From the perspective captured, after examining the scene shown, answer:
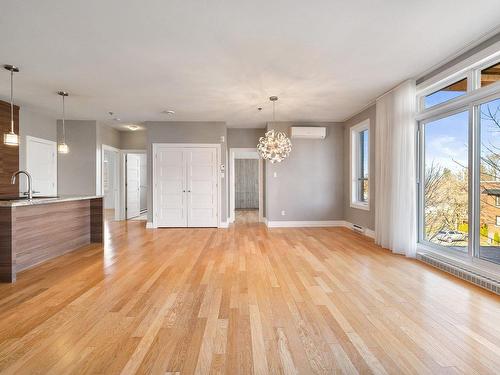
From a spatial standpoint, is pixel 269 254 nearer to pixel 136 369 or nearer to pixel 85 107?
pixel 136 369

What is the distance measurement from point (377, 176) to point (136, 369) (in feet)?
15.8

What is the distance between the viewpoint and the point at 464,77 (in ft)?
11.3

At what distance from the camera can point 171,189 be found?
Result: 705cm

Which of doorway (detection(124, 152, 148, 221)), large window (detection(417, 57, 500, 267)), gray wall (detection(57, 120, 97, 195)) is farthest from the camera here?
doorway (detection(124, 152, 148, 221))

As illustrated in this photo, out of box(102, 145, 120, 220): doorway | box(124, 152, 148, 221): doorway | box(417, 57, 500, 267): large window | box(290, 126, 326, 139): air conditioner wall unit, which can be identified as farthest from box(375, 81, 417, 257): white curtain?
box(124, 152, 148, 221): doorway

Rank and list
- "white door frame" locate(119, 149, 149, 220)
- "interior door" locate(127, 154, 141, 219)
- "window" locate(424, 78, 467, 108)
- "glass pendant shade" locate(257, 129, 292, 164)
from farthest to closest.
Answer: "interior door" locate(127, 154, 141, 219)
"white door frame" locate(119, 149, 149, 220)
"glass pendant shade" locate(257, 129, 292, 164)
"window" locate(424, 78, 467, 108)

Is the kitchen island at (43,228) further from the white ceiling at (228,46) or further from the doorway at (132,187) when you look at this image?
the doorway at (132,187)

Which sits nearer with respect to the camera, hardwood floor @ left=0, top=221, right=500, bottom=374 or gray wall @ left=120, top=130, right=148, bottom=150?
hardwood floor @ left=0, top=221, right=500, bottom=374

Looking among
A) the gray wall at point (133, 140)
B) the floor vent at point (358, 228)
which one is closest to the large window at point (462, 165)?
the floor vent at point (358, 228)

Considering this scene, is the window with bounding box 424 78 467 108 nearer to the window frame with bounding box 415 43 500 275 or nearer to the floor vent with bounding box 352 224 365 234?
the window frame with bounding box 415 43 500 275

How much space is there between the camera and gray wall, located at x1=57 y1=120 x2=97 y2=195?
6980 millimetres

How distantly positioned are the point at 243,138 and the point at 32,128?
5152mm

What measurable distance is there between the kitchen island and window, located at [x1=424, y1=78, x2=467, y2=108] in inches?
227

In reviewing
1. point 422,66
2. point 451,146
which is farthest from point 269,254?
point 422,66
